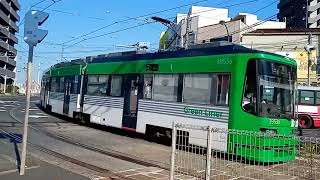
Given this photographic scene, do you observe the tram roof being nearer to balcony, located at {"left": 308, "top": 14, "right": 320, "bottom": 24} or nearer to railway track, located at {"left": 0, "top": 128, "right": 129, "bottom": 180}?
railway track, located at {"left": 0, "top": 128, "right": 129, "bottom": 180}

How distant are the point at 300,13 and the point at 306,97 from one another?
233 ft

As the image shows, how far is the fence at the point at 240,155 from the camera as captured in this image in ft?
25.0

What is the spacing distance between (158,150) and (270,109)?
412 cm

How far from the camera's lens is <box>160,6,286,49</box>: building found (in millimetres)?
52119

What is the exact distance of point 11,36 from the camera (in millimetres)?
111375

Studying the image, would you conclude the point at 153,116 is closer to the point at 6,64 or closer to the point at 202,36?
the point at 202,36

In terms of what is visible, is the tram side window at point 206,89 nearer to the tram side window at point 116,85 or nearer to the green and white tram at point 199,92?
the green and white tram at point 199,92

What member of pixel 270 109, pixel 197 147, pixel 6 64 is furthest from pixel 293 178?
pixel 6 64

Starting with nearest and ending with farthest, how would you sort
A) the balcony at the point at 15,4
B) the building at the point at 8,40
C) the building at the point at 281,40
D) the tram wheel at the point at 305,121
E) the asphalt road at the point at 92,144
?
the asphalt road at the point at 92,144
the tram wheel at the point at 305,121
the building at the point at 281,40
the building at the point at 8,40
the balcony at the point at 15,4

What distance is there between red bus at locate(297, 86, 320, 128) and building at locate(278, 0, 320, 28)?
194 feet

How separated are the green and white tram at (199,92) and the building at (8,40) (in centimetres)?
8363

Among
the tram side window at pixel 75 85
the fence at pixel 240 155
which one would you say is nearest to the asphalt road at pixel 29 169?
the fence at pixel 240 155

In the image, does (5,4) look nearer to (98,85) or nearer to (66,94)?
(66,94)

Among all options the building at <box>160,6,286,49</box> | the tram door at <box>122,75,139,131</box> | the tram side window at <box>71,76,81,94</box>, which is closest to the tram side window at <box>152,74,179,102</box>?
the tram door at <box>122,75,139,131</box>
